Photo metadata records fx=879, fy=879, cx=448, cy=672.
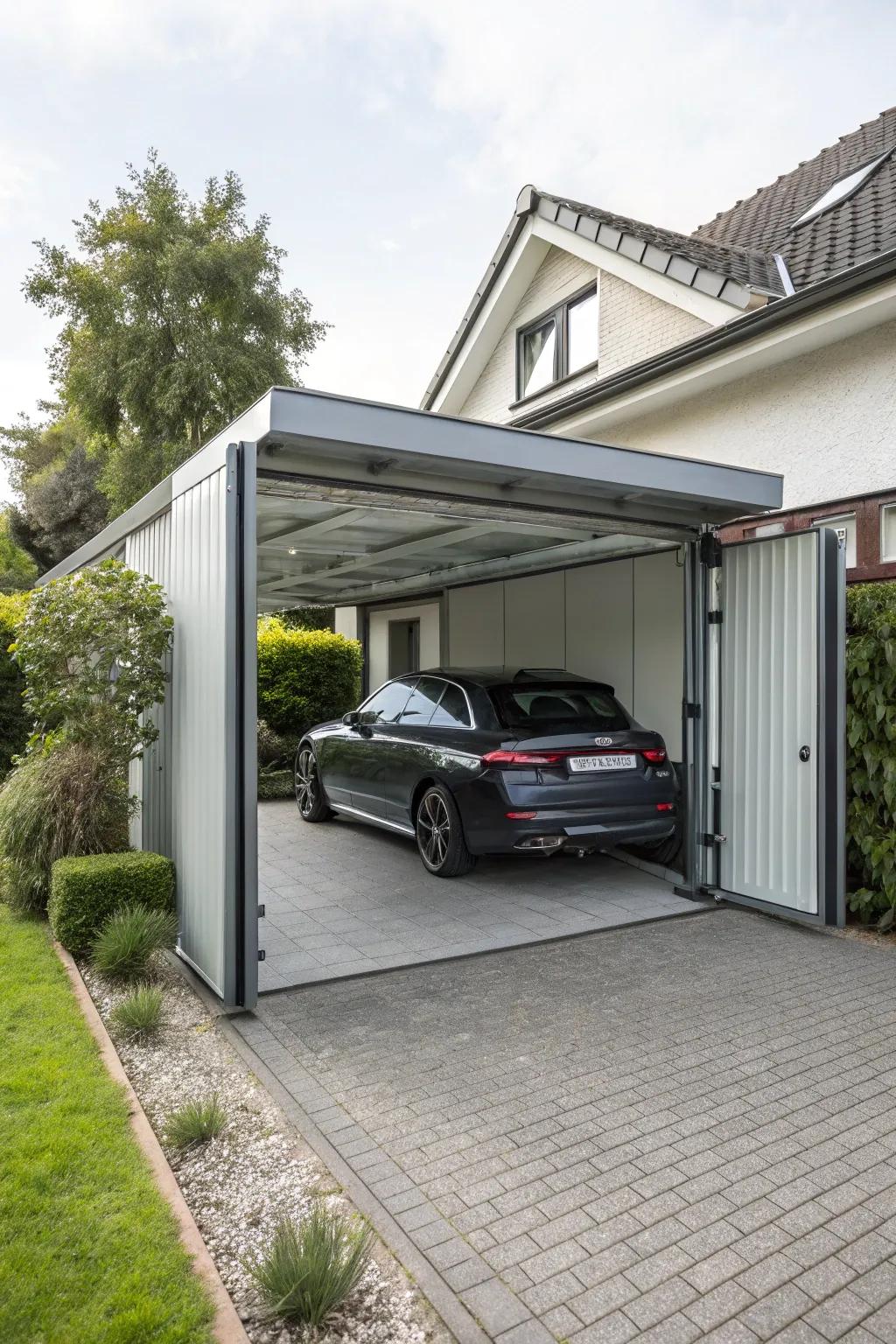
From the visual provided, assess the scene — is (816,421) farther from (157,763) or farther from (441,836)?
(157,763)

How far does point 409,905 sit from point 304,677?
6.97 metres

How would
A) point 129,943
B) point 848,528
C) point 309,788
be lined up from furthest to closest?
point 309,788
point 848,528
point 129,943

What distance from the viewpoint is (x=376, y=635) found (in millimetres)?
12992

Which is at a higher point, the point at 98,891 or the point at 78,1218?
the point at 98,891

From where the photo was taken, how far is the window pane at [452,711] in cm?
670

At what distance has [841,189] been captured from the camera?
33.0ft

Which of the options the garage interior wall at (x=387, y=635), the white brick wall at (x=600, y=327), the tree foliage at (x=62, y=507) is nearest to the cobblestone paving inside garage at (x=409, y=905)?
the garage interior wall at (x=387, y=635)

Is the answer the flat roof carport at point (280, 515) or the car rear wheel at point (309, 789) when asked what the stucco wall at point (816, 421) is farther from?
the car rear wheel at point (309, 789)

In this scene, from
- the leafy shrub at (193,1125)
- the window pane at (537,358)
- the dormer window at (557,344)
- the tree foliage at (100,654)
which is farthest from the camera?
the window pane at (537,358)

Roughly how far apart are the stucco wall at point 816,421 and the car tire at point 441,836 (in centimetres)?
387

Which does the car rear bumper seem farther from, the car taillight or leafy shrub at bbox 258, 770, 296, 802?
leafy shrub at bbox 258, 770, 296, 802

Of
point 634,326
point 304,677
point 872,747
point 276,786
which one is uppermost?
point 634,326

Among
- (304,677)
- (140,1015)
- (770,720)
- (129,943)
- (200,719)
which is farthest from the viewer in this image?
(304,677)

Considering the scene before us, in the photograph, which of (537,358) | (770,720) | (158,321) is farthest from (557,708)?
(158,321)
